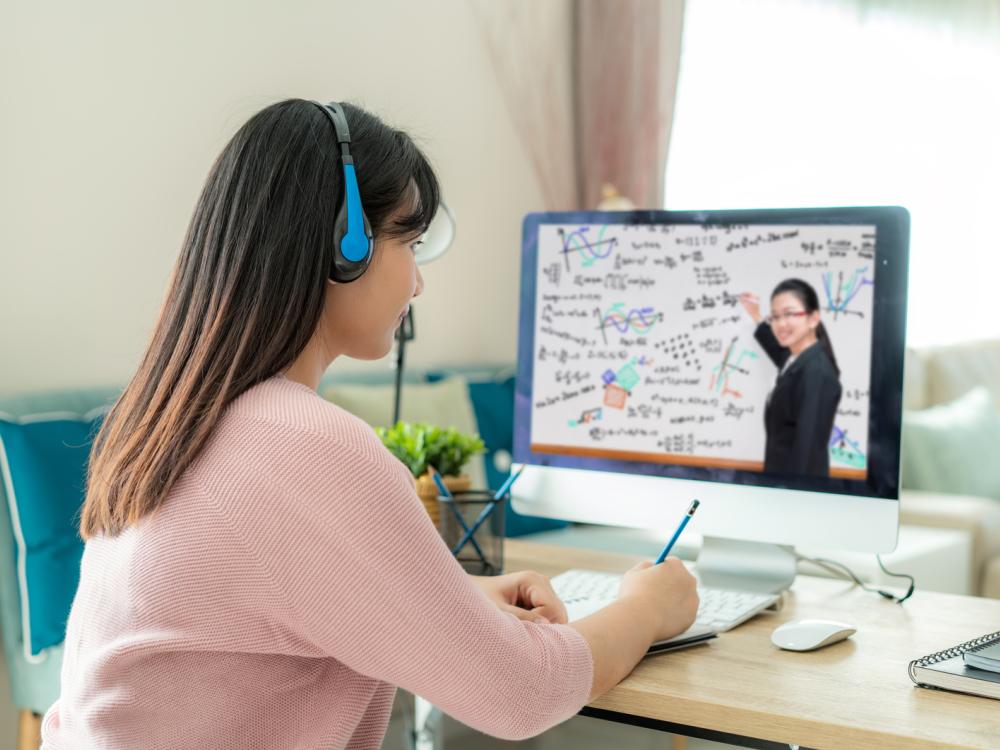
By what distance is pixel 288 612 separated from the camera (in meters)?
0.80

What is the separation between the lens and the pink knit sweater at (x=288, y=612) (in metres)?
0.79

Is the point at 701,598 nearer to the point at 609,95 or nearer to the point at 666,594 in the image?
the point at 666,594

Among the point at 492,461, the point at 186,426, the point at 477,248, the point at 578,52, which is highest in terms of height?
the point at 578,52

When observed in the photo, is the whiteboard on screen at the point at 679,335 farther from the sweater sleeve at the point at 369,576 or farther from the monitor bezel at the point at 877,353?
the sweater sleeve at the point at 369,576

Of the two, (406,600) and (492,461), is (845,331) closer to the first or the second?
(406,600)

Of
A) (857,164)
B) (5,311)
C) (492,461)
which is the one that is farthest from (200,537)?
(857,164)

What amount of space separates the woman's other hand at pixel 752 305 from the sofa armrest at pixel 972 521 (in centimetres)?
171

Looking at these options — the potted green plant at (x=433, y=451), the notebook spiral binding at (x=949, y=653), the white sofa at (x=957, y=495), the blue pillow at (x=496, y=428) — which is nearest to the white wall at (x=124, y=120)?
the blue pillow at (x=496, y=428)

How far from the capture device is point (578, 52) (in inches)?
151

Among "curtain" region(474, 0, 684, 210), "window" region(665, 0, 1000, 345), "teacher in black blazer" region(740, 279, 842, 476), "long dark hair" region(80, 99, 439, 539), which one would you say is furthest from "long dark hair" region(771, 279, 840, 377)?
"window" region(665, 0, 1000, 345)

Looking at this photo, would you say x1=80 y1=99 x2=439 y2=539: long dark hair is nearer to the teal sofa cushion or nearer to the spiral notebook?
the spiral notebook

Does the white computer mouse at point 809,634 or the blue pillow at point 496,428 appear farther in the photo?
the blue pillow at point 496,428

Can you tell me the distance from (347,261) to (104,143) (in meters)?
1.61

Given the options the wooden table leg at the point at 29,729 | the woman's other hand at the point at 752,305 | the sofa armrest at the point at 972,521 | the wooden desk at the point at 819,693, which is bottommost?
the wooden table leg at the point at 29,729
